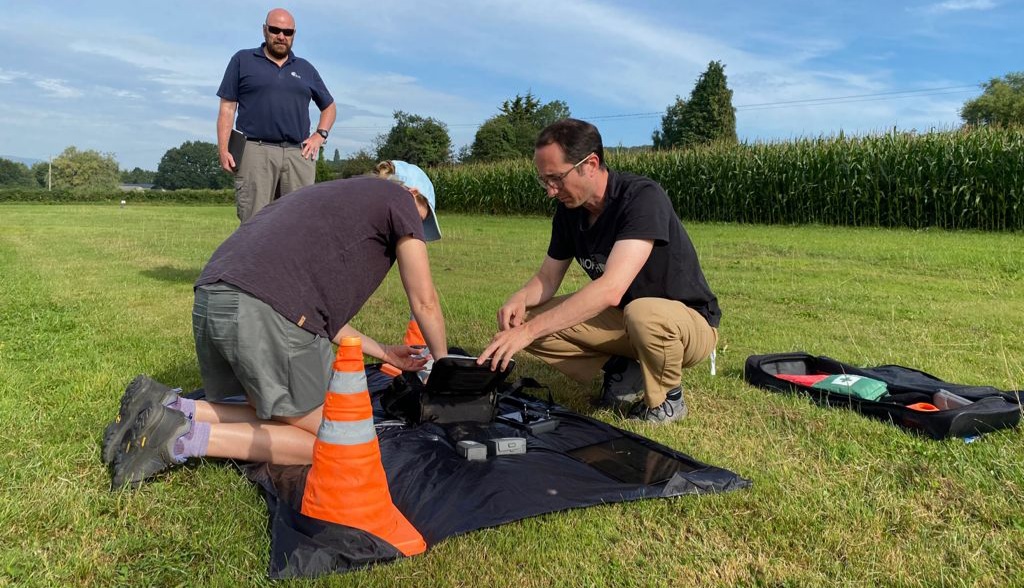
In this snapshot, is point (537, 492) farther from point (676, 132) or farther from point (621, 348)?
point (676, 132)

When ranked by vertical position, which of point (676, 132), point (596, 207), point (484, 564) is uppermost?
point (676, 132)

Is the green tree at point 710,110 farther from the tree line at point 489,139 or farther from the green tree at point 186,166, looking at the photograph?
the green tree at point 186,166

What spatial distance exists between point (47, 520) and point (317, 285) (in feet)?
4.08

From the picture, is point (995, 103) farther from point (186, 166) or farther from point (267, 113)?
point (186, 166)

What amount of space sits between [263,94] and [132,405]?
12.1ft

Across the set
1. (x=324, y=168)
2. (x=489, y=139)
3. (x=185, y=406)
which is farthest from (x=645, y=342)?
(x=489, y=139)

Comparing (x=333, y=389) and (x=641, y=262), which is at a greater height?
(x=641, y=262)

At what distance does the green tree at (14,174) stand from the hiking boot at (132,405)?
5271 inches

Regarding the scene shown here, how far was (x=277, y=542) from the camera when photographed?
223cm

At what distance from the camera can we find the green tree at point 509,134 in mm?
60938

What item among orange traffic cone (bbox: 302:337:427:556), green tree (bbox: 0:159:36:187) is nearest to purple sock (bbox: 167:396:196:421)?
orange traffic cone (bbox: 302:337:427:556)

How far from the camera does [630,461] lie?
307 centimetres

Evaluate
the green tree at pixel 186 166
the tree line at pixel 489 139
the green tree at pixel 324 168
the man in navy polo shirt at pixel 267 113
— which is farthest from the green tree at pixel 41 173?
the man in navy polo shirt at pixel 267 113

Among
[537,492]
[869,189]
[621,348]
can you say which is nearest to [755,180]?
[869,189]
